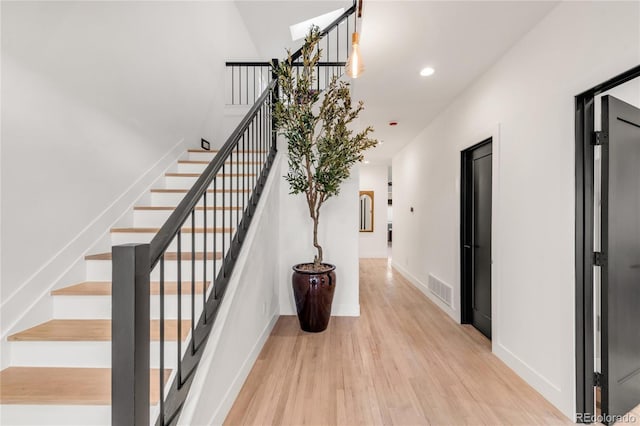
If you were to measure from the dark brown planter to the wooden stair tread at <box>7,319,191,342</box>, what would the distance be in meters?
1.38

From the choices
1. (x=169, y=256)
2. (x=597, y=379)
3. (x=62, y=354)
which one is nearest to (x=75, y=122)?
(x=169, y=256)

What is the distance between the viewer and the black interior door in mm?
1706

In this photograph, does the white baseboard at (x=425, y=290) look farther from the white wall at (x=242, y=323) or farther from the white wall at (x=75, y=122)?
the white wall at (x=75, y=122)

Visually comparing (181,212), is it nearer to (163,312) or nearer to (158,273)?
(163,312)

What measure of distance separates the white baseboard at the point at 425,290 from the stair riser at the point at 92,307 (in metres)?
2.95

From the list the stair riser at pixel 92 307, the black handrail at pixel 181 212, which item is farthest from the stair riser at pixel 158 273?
the black handrail at pixel 181 212

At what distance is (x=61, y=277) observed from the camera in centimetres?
183

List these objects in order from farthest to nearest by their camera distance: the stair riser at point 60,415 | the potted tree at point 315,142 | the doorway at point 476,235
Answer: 1. the doorway at point 476,235
2. the potted tree at point 315,142
3. the stair riser at point 60,415

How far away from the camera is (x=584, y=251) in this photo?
1.78 metres

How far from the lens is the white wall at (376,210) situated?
8.08 m

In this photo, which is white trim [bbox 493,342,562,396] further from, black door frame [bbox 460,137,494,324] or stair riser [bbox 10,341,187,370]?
stair riser [bbox 10,341,187,370]

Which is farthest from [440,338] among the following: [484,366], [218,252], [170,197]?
[170,197]

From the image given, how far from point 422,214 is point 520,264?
2458 mm

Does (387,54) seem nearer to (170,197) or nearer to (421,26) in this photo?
(421,26)
